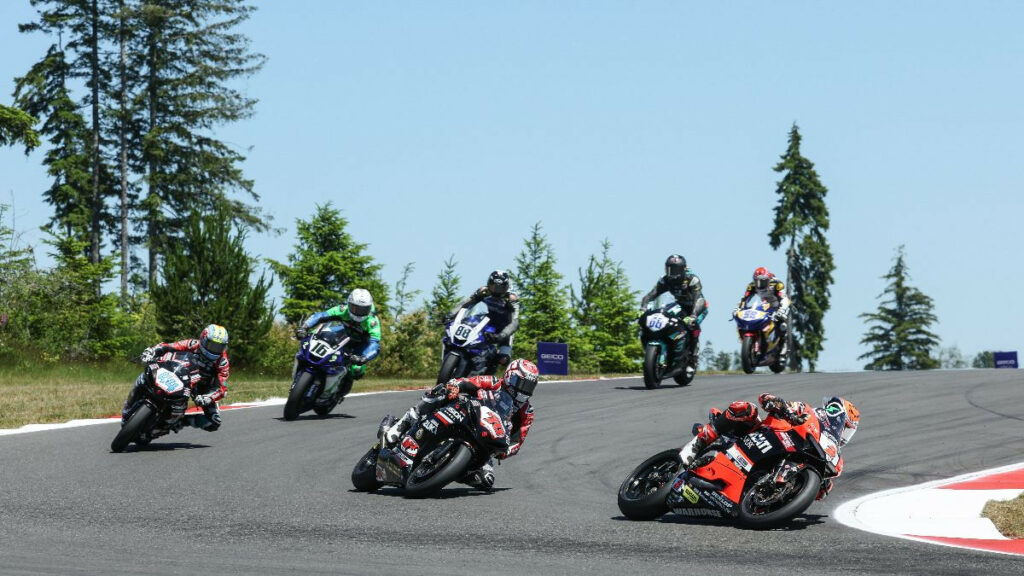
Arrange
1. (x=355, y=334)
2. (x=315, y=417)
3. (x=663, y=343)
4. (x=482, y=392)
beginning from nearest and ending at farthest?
(x=482, y=392) → (x=355, y=334) → (x=315, y=417) → (x=663, y=343)

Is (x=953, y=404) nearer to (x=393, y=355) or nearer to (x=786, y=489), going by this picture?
(x=786, y=489)

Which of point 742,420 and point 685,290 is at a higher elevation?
point 685,290

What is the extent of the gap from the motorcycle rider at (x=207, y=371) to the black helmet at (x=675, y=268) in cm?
955

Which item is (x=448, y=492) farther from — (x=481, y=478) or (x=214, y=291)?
(x=214, y=291)

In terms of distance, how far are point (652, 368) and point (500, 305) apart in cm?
404

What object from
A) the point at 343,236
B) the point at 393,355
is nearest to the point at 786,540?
the point at 393,355

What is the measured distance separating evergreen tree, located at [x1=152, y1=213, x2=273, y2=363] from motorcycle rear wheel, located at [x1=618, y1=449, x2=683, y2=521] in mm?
25911

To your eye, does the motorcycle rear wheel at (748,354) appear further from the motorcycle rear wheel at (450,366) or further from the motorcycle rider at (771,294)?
the motorcycle rear wheel at (450,366)

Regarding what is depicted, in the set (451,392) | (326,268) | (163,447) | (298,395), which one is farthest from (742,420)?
(326,268)

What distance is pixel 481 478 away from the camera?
11398 millimetres

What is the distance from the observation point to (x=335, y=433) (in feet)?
53.6

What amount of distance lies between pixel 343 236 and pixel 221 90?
8486 mm

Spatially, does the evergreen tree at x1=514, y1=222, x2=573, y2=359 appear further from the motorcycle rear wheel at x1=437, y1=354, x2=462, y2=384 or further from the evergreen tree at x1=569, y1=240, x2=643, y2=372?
the motorcycle rear wheel at x1=437, y1=354, x2=462, y2=384

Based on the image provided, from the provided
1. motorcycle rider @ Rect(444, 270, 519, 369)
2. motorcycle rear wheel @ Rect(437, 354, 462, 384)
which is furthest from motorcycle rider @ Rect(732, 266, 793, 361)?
motorcycle rear wheel @ Rect(437, 354, 462, 384)
